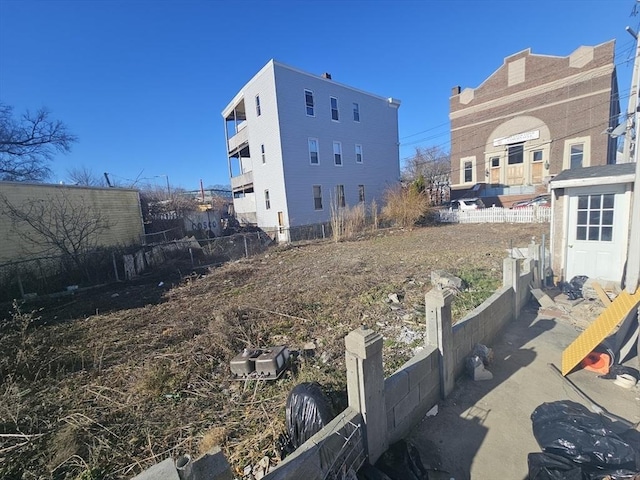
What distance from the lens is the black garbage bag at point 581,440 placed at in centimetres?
227

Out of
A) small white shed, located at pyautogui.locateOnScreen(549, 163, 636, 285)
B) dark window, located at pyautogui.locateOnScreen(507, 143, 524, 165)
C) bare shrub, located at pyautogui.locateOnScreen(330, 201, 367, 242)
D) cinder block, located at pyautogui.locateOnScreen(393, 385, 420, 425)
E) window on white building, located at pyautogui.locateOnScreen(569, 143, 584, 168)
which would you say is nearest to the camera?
cinder block, located at pyautogui.locateOnScreen(393, 385, 420, 425)

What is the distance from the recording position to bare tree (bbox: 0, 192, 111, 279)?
9.82 meters

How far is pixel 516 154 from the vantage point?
72.8ft

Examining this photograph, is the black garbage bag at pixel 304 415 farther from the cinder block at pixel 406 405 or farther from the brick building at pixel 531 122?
the brick building at pixel 531 122

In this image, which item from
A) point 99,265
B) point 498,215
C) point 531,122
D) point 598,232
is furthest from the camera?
point 531,122

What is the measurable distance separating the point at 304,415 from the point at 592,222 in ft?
25.9

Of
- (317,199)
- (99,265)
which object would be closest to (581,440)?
(99,265)

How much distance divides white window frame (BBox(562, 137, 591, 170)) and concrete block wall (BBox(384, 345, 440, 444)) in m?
23.3

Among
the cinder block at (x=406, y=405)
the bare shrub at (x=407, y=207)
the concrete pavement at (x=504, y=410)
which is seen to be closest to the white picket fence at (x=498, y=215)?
the bare shrub at (x=407, y=207)

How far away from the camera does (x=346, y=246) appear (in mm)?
13250

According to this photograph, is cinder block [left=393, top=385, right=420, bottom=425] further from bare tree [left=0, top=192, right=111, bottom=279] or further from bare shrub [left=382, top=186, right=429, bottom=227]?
bare shrub [left=382, top=186, right=429, bottom=227]

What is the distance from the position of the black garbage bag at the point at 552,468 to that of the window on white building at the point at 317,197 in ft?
54.0

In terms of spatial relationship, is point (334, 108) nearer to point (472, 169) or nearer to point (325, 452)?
point (472, 169)

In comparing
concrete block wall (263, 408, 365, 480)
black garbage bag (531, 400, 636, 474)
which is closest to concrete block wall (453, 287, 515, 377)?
black garbage bag (531, 400, 636, 474)
